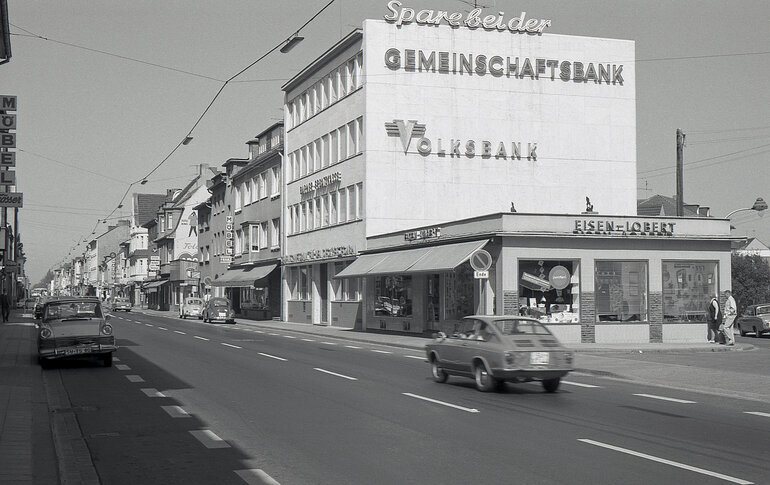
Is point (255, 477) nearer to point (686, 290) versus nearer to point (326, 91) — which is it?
point (686, 290)

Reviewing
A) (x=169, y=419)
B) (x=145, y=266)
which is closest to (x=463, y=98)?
(x=169, y=419)

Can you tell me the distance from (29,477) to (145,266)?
367 ft

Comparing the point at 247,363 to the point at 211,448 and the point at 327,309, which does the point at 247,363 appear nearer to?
the point at 211,448

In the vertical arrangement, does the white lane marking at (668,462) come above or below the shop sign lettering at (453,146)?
below

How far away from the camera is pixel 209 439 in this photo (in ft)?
34.1

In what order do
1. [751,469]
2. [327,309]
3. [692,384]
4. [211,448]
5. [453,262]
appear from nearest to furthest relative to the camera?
[751,469] < [211,448] < [692,384] < [453,262] < [327,309]

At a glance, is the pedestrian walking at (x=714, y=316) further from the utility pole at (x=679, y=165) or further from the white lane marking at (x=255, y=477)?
the white lane marking at (x=255, y=477)

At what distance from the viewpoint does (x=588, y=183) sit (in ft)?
143

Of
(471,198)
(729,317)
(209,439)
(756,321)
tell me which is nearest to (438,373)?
(209,439)

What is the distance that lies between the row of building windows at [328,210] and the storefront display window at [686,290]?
15754 mm

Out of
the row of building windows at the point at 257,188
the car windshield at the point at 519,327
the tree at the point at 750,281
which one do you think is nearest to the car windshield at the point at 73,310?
the car windshield at the point at 519,327

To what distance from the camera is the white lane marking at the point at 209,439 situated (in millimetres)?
10000

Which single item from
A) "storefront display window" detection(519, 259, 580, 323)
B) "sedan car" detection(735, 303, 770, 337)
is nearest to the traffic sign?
"storefront display window" detection(519, 259, 580, 323)

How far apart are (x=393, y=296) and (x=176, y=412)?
26.4 meters
